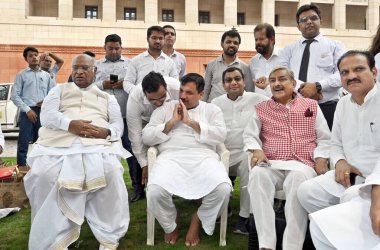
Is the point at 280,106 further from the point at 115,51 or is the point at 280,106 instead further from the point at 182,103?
the point at 115,51

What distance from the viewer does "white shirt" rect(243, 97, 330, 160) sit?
385 centimetres

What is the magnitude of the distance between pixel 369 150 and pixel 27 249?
3163mm

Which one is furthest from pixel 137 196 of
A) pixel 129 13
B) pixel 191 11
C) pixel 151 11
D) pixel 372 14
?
pixel 372 14

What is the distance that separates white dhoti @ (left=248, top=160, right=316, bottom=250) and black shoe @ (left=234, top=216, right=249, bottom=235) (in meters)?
0.82

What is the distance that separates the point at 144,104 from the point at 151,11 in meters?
25.4

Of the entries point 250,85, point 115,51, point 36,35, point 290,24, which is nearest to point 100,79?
point 115,51

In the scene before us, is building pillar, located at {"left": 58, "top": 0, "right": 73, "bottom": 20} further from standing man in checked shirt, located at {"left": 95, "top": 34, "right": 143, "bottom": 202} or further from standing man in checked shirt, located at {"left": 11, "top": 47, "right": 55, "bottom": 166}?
standing man in checked shirt, located at {"left": 95, "top": 34, "right": 143, "bottom": 202}

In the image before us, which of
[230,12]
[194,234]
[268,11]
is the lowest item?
[194,234]

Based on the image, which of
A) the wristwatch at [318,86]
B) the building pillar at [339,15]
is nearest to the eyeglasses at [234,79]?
the wristwatch at [318,86]

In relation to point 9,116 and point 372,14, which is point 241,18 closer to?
point 372,14

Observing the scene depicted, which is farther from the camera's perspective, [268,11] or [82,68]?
[268,11]

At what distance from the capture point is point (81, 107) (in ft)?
14.1

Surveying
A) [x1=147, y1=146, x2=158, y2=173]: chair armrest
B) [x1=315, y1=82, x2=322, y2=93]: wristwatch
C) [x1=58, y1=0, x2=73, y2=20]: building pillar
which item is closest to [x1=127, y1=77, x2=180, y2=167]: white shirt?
[x1=147, y1=146, x2=158, y2=173]: chair armrest

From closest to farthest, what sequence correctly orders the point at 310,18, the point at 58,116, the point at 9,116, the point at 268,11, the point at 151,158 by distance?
the point at 58,116
the point at 151,158
the point at 310,18
the point at 9,116
the point at 268,11
